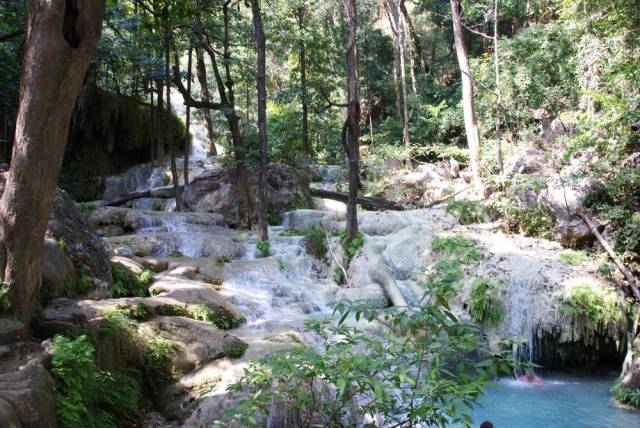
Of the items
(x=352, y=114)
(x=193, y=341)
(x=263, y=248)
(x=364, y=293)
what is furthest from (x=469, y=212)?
(x=193, y=341)

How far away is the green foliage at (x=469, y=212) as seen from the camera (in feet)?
42.4

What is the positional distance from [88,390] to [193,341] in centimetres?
165

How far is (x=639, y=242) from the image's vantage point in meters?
9.42

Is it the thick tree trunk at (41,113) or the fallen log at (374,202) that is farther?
the fallen log at (374,202)

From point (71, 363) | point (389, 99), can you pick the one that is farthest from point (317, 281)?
point (389, 99)

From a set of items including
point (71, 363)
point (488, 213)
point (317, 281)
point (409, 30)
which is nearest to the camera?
point (71, 363)

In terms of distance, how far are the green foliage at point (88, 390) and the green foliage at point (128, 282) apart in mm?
2434

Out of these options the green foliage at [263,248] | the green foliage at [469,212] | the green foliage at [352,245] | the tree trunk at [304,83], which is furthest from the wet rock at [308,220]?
the tree trunk at [304,83]

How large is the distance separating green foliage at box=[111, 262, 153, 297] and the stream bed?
5617 millimetres

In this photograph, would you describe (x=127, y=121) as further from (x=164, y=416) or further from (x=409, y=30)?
(x=164, y=416)

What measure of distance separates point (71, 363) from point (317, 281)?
7.06m

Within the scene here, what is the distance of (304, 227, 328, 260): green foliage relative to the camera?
12008 millimetres

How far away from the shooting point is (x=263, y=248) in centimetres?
1173

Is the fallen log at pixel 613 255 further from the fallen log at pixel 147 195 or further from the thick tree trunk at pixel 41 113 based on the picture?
Answer: the fallen log at pixel 147 195
